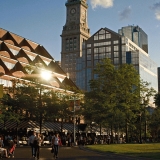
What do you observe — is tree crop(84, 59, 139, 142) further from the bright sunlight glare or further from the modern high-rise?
the modern high-rise

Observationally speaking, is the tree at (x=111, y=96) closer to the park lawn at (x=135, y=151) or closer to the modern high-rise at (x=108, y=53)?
the park lawn at (x=135, y=151)

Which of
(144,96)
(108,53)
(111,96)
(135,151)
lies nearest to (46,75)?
(144,96)

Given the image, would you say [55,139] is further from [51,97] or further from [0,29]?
[0,29]

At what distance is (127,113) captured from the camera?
54.5 meters

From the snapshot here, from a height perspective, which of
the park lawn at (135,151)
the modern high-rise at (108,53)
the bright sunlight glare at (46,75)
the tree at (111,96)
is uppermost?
the modern high-rise at (108,53)

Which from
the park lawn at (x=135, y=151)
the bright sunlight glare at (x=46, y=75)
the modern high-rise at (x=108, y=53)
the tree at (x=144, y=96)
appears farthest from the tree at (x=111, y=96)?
the modern high-rise at (x=108, y=53)

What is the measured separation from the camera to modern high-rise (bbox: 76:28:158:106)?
157500mm

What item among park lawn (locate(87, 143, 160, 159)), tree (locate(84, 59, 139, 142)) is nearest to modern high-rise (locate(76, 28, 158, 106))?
tree (locate(84, 59, 139, 142))

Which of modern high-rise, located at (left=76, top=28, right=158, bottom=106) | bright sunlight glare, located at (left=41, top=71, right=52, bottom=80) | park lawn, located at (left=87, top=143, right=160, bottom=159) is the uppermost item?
modern high-rise, located at (left=76, top=28, right=158, bottom=106)

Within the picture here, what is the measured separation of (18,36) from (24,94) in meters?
35.3

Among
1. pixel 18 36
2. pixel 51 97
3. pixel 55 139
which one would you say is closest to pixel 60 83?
pixel 18 36

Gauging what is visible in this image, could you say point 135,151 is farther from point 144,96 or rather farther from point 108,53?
point 108,53

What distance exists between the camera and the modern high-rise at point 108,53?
6201 inches

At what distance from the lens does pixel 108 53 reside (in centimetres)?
16312
